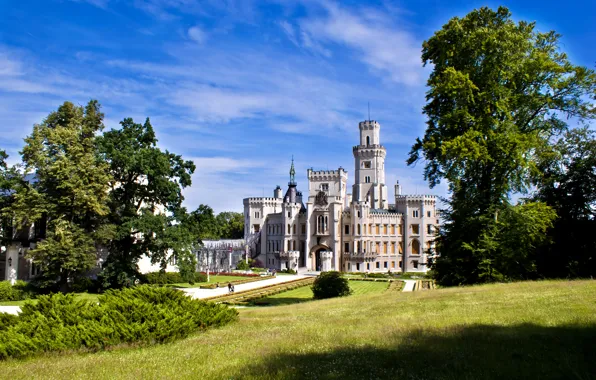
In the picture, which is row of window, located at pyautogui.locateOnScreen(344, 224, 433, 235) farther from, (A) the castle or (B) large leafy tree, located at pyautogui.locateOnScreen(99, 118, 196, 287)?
(B) large leafy tree, located at pyautogui.locateOnScreen(99, 118, 196, 287)

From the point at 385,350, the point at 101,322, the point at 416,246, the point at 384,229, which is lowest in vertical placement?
the point at 385,350

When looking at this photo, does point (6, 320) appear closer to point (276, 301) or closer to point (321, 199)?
point (276, 301)

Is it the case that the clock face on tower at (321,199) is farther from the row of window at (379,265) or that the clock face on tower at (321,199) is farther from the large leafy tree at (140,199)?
the large leafy tree at (140,199)

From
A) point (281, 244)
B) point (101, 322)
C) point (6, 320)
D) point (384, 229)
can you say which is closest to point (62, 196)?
point (6, 320)

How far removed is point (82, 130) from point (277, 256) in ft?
151

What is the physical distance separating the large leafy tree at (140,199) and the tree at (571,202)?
900 inches

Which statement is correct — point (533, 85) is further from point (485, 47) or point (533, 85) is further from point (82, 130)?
point (82, 130)

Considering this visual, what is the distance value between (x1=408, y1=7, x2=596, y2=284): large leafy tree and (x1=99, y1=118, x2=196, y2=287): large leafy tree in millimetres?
18124

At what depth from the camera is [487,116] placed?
2433 cm

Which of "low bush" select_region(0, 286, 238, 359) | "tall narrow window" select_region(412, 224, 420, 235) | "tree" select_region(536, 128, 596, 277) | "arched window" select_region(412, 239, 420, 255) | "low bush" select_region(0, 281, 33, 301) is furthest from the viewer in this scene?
"tall narrow window" select_region(412, 224, 420, 235)

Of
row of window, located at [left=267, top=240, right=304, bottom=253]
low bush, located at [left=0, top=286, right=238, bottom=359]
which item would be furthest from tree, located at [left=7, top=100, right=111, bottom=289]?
row of window, located at [left=267, top=240, right=304, bottom=253]

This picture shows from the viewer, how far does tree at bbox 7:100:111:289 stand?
31594 mm

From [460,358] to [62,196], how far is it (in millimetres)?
29560

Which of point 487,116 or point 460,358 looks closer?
point 460,358
